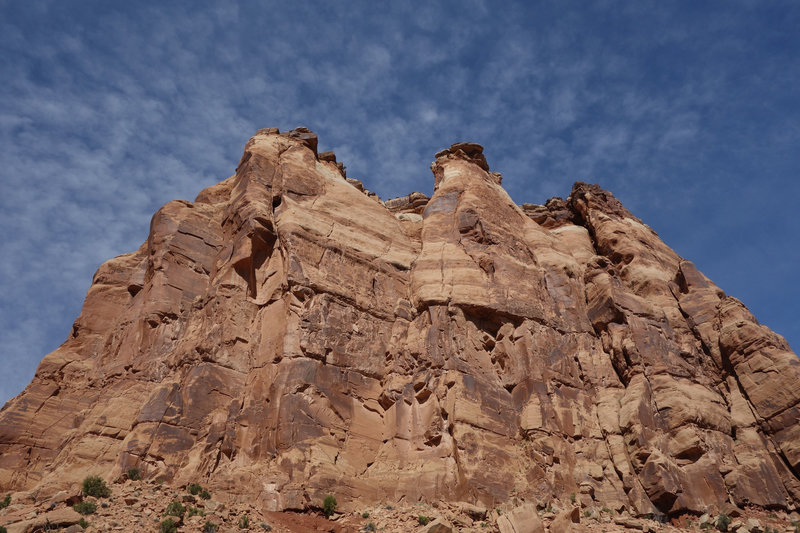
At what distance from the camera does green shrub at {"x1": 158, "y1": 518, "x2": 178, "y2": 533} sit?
66.2 feet

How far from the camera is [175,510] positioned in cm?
2139

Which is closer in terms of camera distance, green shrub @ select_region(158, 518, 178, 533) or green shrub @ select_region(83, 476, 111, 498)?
green shrub @ select_region(158, 518, 178, 533)

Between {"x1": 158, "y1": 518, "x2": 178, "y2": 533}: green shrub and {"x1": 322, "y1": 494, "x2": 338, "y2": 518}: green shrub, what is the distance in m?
5.30

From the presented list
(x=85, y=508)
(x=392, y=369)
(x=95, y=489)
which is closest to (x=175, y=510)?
(x=85, y=508)

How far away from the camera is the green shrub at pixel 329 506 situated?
2394cm

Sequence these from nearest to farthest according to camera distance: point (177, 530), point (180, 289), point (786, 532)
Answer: point (177, 530) → point (786, 532) → point (180, 289)

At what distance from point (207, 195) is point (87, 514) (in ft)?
74.0

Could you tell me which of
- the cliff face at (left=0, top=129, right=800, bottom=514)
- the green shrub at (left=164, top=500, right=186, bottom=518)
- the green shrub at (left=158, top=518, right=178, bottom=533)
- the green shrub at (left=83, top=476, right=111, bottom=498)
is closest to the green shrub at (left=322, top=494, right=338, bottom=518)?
the cliff face at (left=0, top=129, right=800, bottom=514)

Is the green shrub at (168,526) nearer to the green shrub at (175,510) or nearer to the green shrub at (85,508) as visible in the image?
the green shrub at (175,510)

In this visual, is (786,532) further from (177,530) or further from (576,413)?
(177,530)

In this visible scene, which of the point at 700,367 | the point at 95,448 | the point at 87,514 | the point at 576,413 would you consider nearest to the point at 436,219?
the point at 576,413

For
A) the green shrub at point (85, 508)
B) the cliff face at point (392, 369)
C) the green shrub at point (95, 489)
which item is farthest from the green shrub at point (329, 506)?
the green shrub at point (85, 508)

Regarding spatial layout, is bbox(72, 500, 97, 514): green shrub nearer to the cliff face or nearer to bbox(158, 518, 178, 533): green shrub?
bbox(158, 518, 178, 533): green shrub

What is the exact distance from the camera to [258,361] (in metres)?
28.7
